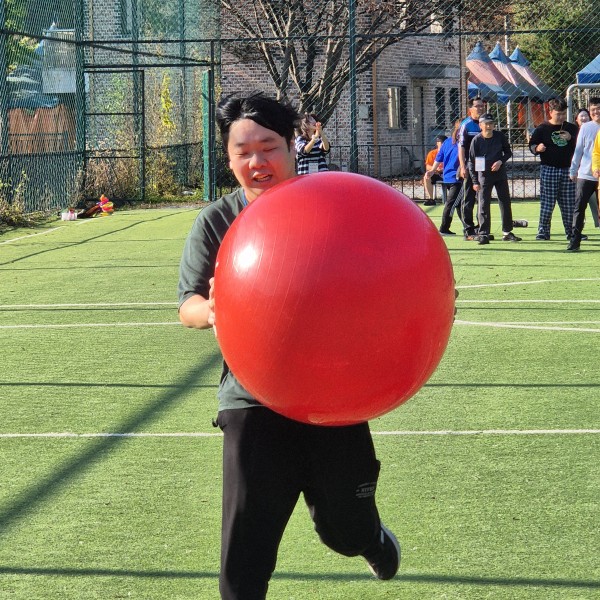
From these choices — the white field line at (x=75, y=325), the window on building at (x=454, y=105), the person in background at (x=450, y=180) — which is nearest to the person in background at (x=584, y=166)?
the person in background at (x=450, y=180)

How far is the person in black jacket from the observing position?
16.8 meters

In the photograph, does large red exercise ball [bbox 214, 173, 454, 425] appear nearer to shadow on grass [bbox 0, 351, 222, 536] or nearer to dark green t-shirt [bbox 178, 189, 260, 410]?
dark green t-shirt [bbox 178, 189, 260, 410]

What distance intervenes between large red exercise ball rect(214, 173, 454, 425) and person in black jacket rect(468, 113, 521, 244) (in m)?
13.6

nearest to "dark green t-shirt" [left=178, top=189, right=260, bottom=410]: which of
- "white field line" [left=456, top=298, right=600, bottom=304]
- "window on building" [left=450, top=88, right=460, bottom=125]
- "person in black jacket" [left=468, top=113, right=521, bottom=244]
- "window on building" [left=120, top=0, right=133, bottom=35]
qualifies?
"white field line" [left=456, top=298, right=600, bottom=304]

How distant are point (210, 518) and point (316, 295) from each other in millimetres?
2389

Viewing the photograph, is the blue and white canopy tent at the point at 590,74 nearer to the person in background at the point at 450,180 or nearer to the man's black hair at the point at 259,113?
the person in background at the point at 450,180

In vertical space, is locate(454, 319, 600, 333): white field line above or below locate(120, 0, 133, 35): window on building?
below

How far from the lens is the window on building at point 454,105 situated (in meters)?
42.9

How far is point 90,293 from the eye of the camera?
42.0ft

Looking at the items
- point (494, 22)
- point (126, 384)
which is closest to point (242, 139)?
point (126, 384)

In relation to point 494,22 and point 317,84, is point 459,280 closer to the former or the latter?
point 317,84

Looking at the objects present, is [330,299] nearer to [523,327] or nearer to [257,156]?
[257,156]

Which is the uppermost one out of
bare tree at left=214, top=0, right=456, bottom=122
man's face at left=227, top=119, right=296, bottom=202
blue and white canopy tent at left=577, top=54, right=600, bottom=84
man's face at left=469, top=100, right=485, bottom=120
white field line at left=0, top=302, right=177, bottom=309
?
bare tree at left=214, top=0, right=456, bottom=122

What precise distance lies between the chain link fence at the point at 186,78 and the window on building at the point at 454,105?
2.08m
